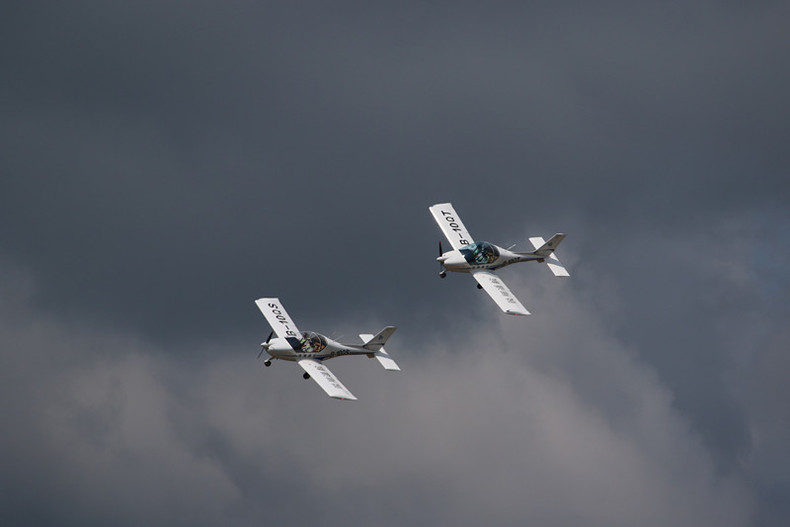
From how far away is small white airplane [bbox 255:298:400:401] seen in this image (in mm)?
191250

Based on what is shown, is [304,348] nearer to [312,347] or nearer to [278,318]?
[312,347]

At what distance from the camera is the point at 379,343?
19638cm

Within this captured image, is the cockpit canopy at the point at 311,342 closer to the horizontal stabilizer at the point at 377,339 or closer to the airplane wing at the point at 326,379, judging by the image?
the airplane wing at the point at 326,379

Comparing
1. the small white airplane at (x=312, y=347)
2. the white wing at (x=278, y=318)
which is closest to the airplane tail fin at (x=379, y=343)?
the small white airplane at (x=312, y=347)

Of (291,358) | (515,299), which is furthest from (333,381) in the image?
(515,299)

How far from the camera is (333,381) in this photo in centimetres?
18862

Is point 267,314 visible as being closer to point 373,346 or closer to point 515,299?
point 373,346

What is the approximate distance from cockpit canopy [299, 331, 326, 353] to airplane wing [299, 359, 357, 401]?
121 cm

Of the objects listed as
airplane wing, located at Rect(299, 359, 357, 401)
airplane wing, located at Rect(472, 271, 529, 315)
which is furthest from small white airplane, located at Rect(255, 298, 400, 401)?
airplane wing, located at Rect(472, 271, 529, 315)

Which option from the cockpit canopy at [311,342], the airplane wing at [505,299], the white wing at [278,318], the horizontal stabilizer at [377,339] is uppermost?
the white wing at [278,318]

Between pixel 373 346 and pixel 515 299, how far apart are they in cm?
1657

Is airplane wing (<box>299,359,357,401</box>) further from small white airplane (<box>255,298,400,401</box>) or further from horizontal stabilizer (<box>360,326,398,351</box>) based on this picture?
horizontal stabilizer (<box>360,326,398,351</box>)

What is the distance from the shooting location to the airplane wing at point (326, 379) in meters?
184

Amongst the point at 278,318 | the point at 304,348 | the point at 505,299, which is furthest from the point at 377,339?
the point at 505,299
